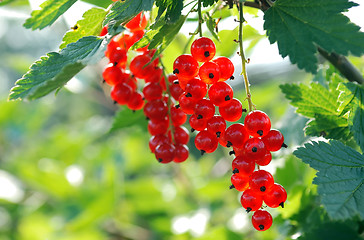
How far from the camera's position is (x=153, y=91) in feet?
4.19

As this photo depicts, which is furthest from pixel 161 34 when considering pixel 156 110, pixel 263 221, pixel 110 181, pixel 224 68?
pixel 110 181

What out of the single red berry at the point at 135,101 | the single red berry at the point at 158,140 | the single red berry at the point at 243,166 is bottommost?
the single red berry at the point at 243,166

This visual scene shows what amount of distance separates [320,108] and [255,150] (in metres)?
0.40

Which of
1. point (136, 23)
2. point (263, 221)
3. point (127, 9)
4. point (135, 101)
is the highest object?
point (136, 23)

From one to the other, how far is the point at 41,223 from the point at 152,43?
100.0 inches

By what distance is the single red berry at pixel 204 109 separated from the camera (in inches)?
41.1

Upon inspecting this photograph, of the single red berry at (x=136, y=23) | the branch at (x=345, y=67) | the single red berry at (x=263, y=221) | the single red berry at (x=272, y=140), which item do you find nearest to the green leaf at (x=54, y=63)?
the single red berry at (x=136, y=23)

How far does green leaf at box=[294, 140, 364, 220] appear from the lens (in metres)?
0.86

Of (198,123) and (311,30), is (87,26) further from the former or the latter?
(311,30)

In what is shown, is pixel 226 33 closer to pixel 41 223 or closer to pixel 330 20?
pixel 330 20

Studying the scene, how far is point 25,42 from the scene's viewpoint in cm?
1888

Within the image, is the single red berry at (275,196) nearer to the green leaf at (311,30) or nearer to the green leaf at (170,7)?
the green leaf at (311,30)

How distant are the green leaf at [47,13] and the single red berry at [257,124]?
1.91 ft

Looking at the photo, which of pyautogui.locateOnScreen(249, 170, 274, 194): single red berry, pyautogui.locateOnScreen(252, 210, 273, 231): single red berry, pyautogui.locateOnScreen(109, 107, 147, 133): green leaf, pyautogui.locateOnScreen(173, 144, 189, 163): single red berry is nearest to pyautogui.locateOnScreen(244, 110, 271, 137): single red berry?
pyautogui.locateOnScreen(249, 170, 274, 194): single red berry
